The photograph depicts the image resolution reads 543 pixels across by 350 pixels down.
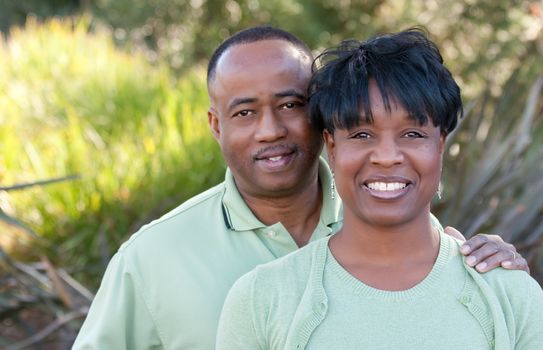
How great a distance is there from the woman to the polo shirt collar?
54 cm

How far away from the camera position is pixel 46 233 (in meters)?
7.02

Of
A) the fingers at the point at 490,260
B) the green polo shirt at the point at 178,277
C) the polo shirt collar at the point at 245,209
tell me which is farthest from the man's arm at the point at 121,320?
the fingers at the point at 490,260

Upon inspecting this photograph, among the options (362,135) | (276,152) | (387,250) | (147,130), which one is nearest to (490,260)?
(387,250)

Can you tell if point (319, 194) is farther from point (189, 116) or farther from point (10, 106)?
point (10, 106)

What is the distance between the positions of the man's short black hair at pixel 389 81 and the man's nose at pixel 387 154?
76mm

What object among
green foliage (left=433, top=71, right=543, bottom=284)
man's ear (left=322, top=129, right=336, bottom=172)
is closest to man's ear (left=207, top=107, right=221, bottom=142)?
man's ear (left=322, top=129, right=336, bottom=172)

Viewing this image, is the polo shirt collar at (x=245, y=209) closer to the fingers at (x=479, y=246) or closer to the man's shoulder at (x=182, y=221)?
the man's shoulder at (x=182, y=221)

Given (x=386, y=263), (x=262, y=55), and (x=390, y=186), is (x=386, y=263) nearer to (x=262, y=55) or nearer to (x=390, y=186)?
(x=390, y=186)

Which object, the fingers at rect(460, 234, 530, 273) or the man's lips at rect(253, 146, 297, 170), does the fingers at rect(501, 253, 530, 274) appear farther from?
the man's lips at rect(253, 146, 297, 170)

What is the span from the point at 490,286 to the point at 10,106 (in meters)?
7.31

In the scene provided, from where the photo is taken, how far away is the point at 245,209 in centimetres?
329

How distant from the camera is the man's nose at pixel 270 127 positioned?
10.5ft

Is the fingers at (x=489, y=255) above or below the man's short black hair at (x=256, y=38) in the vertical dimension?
below

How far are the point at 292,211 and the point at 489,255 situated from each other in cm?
84
